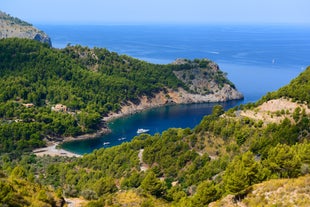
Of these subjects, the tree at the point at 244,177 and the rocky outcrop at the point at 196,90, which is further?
the rocky outcrop at the point at 196,90

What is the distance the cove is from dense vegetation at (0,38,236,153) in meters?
6.02

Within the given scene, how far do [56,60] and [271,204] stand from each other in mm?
132914

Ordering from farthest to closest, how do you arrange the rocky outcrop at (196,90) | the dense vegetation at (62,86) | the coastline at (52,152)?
the rocky outcrop at (196,90)
the dense vegetation at (62,86)
the coastline at (52,152)

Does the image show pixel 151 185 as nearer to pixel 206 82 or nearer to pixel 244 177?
pixel 244 177

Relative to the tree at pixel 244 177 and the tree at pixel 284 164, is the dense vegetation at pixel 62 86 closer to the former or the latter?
the tree at pixel 284 164

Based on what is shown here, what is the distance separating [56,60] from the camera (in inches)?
6058

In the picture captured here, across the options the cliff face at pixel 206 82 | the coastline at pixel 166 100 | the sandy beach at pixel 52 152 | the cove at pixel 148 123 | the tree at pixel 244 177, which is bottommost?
the sandy beach at pixel 52 152

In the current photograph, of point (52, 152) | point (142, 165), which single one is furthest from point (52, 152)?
point (142, 165)

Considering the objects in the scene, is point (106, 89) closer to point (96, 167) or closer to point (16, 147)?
point (16, 147)

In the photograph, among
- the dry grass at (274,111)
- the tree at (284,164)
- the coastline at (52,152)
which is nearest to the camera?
the tree at (284,164)

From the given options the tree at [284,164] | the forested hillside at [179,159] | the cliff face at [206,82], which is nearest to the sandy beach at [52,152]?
the forested hillside at [179,159]

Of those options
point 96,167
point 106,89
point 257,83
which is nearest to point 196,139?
point 96,167

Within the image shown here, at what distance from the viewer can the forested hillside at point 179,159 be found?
48125mm

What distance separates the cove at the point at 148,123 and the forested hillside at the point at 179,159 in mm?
18070
